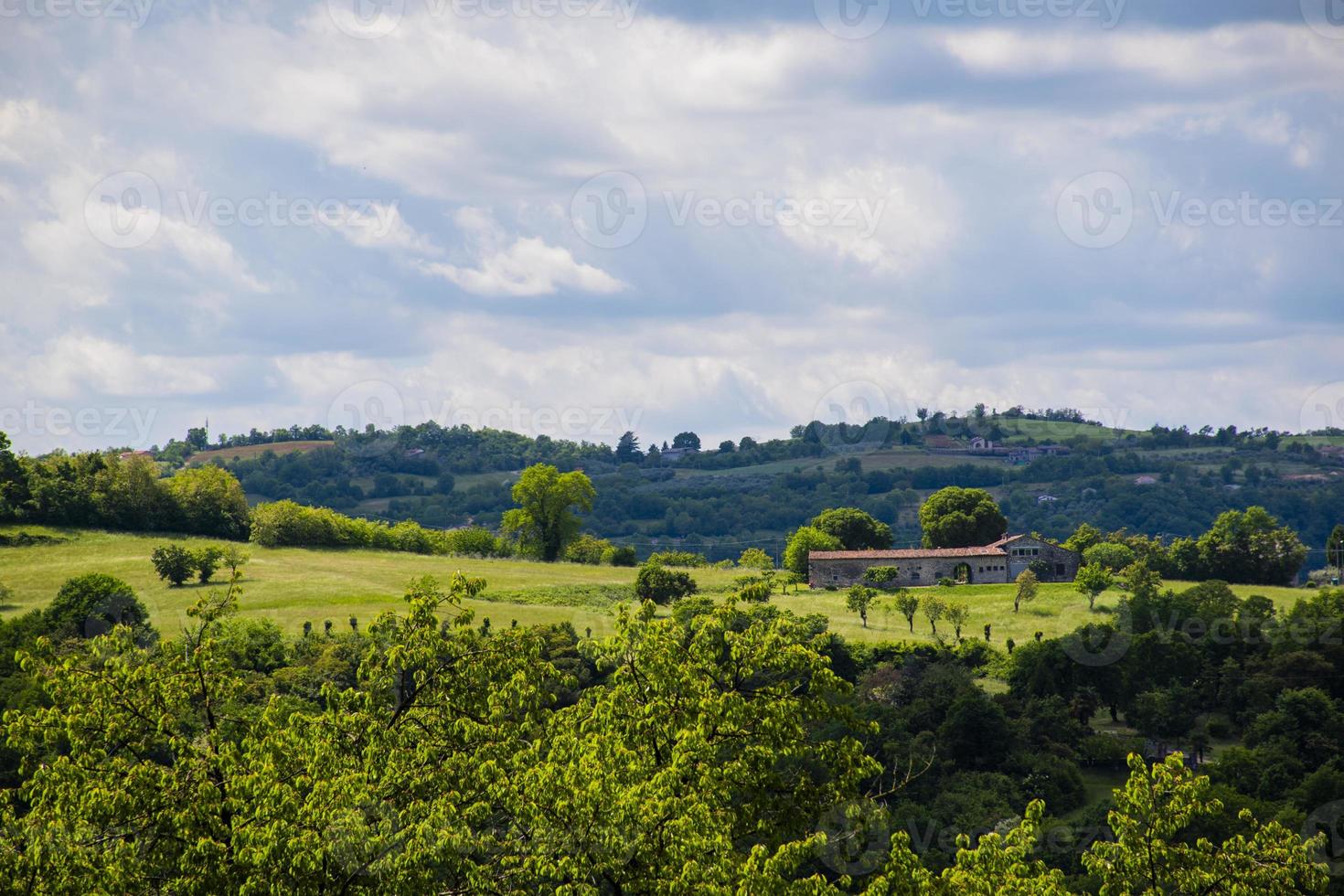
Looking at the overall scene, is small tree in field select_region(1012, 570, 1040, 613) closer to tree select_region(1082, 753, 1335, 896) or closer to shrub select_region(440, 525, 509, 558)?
shrub select_region(440, 525, 509, 558)

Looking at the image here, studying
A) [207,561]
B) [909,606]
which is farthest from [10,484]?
[909,606]

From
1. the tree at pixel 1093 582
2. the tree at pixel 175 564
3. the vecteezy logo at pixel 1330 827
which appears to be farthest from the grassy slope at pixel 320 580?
the vecteezy logo at pixel 1330 827

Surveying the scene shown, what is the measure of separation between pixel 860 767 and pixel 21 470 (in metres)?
100

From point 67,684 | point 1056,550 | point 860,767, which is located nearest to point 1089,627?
point 1056,550

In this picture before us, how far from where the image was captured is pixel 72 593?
247ft

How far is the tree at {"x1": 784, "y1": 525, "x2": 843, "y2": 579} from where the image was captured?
99688mm

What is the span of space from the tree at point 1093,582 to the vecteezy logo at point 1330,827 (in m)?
25.8

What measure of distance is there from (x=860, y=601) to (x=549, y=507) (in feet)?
131

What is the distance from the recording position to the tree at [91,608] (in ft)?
235

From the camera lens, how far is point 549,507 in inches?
4550

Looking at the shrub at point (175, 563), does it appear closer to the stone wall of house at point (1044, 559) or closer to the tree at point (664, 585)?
the tree at point (664, 585)

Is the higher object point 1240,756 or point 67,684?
point 67,684

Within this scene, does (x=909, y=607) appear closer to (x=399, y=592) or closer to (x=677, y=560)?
(x=399, y=592)

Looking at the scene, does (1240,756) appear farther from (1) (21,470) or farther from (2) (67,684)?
(1) (21,470)
